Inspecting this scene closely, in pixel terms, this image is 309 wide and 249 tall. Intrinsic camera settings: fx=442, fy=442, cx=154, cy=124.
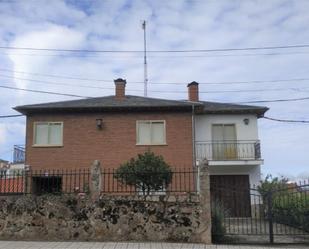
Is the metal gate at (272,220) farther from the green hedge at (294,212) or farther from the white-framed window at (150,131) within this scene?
the white-framed window at (150,131)

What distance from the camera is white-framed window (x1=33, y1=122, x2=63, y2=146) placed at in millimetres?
24453

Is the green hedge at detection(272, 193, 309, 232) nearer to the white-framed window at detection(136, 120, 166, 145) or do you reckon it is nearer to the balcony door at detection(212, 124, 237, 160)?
the balcony door at detection(212, 124, 237, 160)

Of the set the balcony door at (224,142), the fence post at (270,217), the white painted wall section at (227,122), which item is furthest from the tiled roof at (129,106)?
the fence post at (270,217)

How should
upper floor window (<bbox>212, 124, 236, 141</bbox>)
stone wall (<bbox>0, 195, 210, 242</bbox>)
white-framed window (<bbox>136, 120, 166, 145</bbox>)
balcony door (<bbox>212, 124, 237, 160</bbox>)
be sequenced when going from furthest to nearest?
upper floor window (<bbox>212, 124, 236, 141</bbox>), balcony door (<bbox>212, 124, 237, 160</bbox>), white-framed window (<bbox>136, 120, 166, 145</bbox>), stone wall (<bbox>0, 195, 210, 242</bbox>)

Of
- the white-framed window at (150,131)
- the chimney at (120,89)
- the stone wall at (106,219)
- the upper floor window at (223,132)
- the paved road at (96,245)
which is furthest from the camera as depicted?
the chimney at (120,89)

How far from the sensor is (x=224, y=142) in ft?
83.0

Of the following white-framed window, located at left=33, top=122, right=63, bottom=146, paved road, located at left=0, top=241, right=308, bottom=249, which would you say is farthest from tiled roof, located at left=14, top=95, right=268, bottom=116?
paved road, located at left=0, top=241, right=308, bottom=249

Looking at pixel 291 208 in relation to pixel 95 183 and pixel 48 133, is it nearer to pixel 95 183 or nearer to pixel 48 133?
pixel 95 183

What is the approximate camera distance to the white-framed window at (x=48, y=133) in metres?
24.5

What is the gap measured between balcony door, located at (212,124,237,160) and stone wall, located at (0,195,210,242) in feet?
40.2

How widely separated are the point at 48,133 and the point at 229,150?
1018cm

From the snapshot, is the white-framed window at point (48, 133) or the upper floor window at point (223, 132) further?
the upper floor window at point (223, 132)

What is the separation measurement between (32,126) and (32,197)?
39.0 ft

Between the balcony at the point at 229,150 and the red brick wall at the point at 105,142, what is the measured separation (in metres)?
1.20
